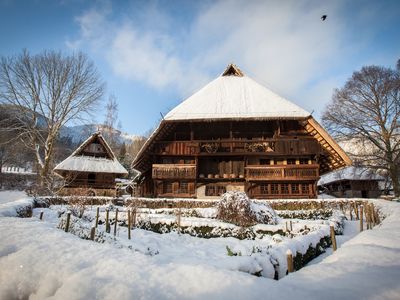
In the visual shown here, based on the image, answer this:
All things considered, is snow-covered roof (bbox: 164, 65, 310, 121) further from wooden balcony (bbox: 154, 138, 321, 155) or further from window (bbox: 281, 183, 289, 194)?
window (bbox: 281, 183, 289, 194)

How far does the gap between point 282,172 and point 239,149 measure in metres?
4.41

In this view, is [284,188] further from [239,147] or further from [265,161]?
[239,147]

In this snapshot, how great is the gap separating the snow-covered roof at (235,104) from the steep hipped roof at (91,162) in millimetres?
10317

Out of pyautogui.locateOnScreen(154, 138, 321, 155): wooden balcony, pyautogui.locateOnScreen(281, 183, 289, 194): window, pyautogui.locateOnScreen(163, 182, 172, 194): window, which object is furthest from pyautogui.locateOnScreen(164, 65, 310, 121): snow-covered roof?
pyautogui.locateOnScreen(281, 183, 289, 194): window

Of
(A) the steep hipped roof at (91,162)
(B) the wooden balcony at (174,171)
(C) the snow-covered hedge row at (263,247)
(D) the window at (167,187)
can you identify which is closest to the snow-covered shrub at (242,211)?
(C) the snow-covered hedge row at (263,247)

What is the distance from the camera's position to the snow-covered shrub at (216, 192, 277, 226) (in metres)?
13.9

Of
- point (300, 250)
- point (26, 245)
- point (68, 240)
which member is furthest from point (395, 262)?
point (26, 245)

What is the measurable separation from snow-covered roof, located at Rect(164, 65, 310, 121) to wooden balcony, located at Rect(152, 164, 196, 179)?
4369 millimetres

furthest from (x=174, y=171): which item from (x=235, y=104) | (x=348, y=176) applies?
(x=348, y=176)

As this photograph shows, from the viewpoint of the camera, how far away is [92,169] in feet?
93.0

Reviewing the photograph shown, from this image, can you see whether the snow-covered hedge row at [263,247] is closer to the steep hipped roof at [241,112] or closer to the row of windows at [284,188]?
the steep hipped roof at [241,112]

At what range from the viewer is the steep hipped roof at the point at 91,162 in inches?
1080

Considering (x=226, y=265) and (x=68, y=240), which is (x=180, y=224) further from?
(x=226, y=265)

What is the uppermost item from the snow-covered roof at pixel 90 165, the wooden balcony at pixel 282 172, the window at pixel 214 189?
the snow-covered roof at pixel 90 165
